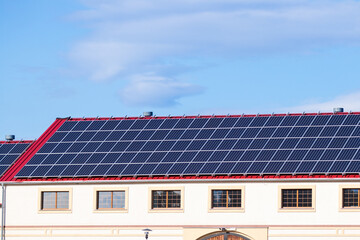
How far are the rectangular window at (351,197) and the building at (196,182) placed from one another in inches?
2.7

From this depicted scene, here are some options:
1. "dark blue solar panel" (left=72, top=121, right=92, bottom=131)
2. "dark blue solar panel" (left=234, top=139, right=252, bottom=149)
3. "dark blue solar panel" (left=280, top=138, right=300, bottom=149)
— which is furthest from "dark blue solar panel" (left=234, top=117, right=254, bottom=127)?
"dark blue solar panel" (left=72, top=121, right=92, bottom=131)

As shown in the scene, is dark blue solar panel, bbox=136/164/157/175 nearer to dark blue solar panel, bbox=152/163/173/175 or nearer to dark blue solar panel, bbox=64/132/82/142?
dark blue solar panel, bbox=152/163/173/175

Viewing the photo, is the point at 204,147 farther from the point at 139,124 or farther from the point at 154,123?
the point at 139,124

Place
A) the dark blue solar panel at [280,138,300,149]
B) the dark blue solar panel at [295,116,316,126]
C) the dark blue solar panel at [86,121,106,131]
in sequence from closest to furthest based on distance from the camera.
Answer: the dark blue solar panel at [280,138,300,149]
the dark blue solar panel at [295,116,316,126]
the dark blue solar panel at [86,121,106,131]

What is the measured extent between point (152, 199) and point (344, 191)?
43.0 feet

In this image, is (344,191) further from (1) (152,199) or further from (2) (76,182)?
(2) (76,182)

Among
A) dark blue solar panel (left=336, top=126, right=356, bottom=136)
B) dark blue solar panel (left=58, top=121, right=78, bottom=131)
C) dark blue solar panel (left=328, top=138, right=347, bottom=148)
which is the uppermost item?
dark blue solar panel (left=58, top=121, right=78, bottom=131)

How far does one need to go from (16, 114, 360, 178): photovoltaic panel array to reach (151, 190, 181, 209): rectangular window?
1.32 meters

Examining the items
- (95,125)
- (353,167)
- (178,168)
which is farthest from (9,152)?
(353,167)

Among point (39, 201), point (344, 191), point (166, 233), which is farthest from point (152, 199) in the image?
point (344, 191)

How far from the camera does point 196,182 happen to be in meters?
57.9

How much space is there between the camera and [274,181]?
56.2 m

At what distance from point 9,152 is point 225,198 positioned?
1923 centimetres

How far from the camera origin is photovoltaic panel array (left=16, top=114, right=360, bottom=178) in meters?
57.2
